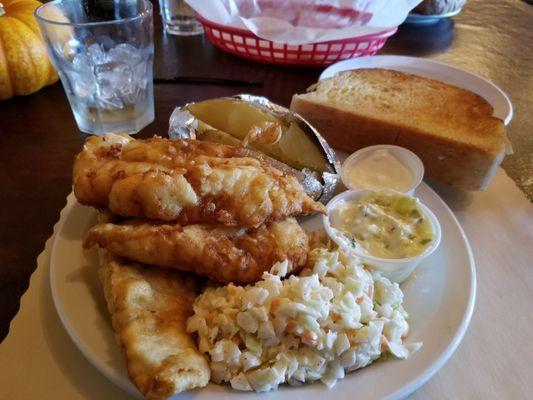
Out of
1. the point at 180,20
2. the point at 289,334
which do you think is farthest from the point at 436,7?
the point at 289,334

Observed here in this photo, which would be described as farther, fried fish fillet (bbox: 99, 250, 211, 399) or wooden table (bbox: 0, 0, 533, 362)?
wooden table (bbox: 0, 0, 533, 362)

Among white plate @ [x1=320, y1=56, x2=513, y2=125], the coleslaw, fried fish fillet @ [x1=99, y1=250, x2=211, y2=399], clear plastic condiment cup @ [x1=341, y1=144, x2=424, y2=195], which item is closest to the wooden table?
white plate @ [x1=320, y1=56, x2=513, y2=125]

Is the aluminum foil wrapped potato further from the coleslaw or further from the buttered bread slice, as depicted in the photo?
the coleslaw

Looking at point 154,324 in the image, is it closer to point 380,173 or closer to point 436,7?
point 380,173

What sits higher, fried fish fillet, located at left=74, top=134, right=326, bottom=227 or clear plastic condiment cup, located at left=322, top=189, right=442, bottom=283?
fried fish fillet, located at left=74, top=134, right=326, bottom=227

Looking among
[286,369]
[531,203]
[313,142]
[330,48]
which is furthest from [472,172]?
[286,369]

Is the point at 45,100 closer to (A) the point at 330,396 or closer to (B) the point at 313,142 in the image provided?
(B) the point at 313,142
